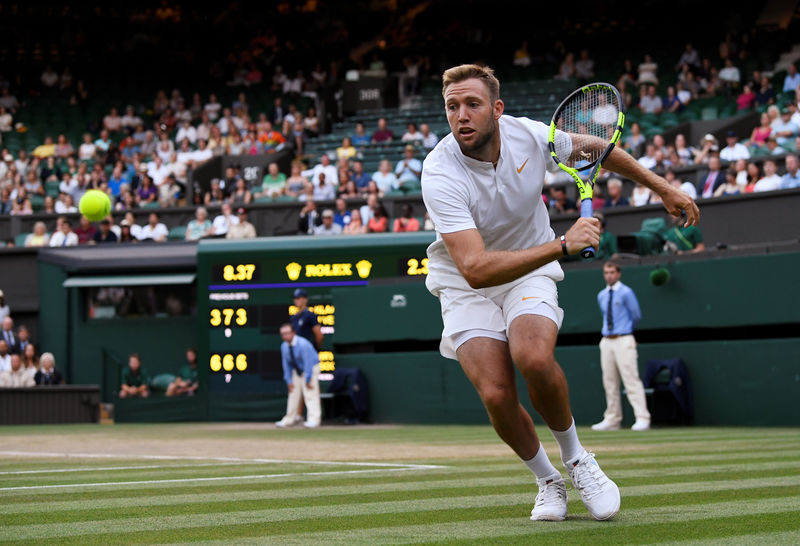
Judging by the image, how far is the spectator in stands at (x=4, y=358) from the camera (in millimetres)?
20422

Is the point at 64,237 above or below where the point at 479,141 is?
above

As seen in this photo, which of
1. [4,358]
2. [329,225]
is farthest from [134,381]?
[329,225]

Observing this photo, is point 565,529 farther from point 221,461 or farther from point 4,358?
point 4,358

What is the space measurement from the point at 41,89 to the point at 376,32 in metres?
9.85

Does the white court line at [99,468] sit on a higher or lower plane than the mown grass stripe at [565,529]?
lower

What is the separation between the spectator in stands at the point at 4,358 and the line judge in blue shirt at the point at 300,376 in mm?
5971

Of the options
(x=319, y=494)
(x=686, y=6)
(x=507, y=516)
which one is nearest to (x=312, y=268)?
(x=319, y=494)

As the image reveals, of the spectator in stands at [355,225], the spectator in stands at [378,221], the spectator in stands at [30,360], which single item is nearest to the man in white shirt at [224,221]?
the spectator in stands at [355,225]

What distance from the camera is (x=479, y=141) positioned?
204 inches

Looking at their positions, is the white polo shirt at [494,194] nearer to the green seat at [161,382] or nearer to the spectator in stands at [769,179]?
the spectator in stands at [769,179]

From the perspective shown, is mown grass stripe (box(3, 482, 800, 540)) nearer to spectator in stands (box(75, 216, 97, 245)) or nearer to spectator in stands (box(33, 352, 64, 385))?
spectator in stands (box(33, 352, 64, 385))

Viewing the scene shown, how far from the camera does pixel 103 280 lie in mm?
20172

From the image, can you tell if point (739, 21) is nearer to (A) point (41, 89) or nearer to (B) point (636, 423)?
(B) point (636, 423)

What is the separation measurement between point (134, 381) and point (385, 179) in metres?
5.96
